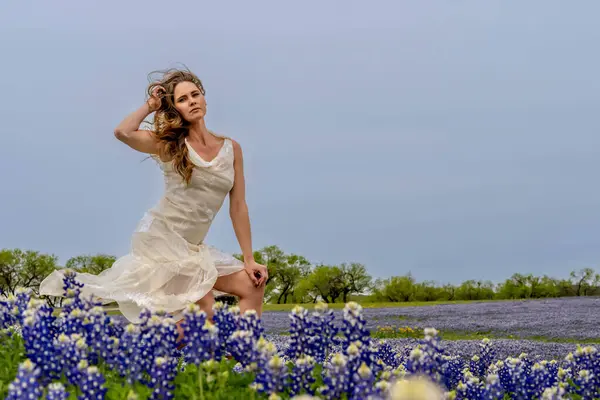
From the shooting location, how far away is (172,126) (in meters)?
7.55

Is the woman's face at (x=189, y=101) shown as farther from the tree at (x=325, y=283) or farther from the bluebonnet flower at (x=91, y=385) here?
the tree at (x=325, y=283)

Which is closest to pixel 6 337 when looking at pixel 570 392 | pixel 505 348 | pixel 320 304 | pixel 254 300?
pixel 254 300

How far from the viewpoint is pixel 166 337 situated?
4.11 meters

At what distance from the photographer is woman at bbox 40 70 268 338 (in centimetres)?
731

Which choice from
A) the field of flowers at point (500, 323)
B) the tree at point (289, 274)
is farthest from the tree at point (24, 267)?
the field of flowers at point (500, 323)

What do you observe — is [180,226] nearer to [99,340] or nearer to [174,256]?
[174,256]

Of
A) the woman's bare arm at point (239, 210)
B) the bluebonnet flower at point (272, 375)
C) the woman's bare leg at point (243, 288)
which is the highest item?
the woman's bare arm at point (239, 210)

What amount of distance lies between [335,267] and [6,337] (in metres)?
52.9

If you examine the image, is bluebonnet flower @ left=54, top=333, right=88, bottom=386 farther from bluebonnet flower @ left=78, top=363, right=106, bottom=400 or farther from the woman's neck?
the woman's neck

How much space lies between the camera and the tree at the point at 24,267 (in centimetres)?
5094

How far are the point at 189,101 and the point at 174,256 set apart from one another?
182 cm

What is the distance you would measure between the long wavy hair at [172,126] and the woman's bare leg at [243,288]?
1.24 m

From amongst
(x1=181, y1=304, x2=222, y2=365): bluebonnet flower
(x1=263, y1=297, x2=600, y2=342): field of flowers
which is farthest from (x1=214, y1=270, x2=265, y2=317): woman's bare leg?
(x1=263, y1=297, x2=600, y2=342): field of flowers

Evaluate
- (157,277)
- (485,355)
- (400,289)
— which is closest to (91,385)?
(157,277)
